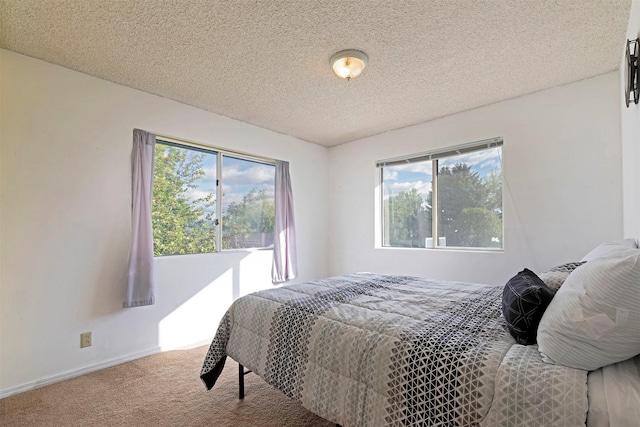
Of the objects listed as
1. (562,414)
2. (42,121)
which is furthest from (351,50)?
(42,121)

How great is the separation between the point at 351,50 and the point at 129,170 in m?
2.23

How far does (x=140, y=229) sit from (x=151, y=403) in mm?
1438

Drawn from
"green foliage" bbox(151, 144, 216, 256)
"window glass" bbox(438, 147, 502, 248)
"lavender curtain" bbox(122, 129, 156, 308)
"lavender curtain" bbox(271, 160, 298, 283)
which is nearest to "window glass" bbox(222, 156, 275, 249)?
"lavender curtain" bbox(271, 160, 298, 283)

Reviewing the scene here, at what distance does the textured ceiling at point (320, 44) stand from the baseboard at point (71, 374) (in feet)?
8.08

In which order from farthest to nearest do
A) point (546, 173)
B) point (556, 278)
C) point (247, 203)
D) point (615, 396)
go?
point (247, 203)
point (546, 173)
point (556, 278)
point (615, 396)

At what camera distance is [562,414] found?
2.92 ft

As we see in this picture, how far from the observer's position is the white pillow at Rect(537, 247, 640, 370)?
0.89 meters

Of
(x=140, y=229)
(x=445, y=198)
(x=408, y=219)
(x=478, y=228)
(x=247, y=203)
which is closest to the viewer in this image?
(x=140, y=229)

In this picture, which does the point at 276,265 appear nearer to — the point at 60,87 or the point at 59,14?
the point at 60,87

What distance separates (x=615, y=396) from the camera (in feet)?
2.81

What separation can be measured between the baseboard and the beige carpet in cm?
6

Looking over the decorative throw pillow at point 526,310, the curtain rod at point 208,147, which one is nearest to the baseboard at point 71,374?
the curtain rod at point 208,147

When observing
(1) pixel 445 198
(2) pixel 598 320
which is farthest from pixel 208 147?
(2) pixel 598 320

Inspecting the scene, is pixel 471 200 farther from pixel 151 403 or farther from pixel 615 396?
pixel 151 403
